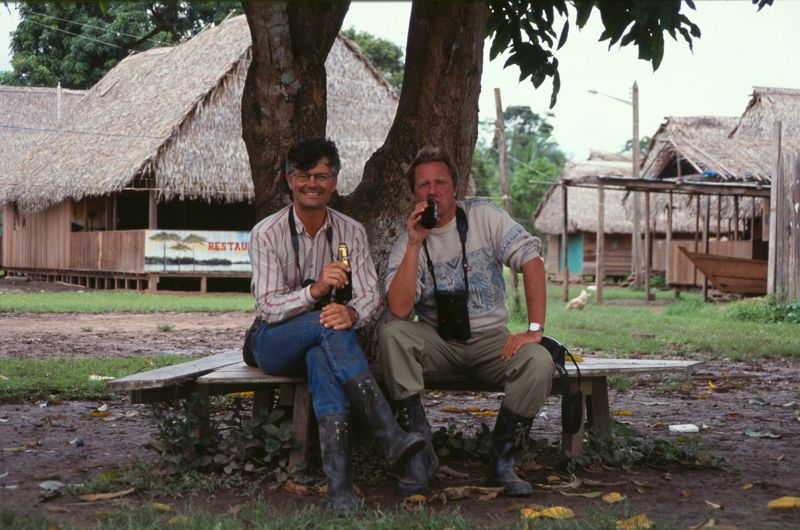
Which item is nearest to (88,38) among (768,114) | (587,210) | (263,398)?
(587,210)

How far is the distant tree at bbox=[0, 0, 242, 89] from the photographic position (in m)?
28.1

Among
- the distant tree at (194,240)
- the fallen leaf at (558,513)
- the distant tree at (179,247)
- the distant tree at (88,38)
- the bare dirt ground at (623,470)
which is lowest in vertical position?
the bare dirt ground at (623,470)

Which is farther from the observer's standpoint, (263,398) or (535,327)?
(263,398)

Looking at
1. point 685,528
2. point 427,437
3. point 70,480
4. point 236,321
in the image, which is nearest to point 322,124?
point 427,437

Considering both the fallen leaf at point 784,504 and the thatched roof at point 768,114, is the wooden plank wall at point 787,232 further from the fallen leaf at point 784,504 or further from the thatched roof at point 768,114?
the fallen leaf at point 784,504

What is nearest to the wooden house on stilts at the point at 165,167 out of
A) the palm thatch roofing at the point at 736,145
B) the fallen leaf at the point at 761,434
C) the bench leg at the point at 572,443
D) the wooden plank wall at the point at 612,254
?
the palm thatch roofing at the point at 736,145

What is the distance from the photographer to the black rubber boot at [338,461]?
12.9 feet

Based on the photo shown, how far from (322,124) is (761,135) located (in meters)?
20.4

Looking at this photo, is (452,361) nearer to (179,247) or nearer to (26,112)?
(179,247)

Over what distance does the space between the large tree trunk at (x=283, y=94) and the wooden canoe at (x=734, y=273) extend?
1442 cm

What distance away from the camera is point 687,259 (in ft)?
73.5

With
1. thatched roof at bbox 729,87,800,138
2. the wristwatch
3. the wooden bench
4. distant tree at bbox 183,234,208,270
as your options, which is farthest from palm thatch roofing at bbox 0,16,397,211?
the wristwatch

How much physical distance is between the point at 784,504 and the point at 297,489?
2000 millimetres

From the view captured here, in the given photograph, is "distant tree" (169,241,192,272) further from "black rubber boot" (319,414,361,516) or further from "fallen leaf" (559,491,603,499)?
"fallen leaf" (559,491,603,499)
